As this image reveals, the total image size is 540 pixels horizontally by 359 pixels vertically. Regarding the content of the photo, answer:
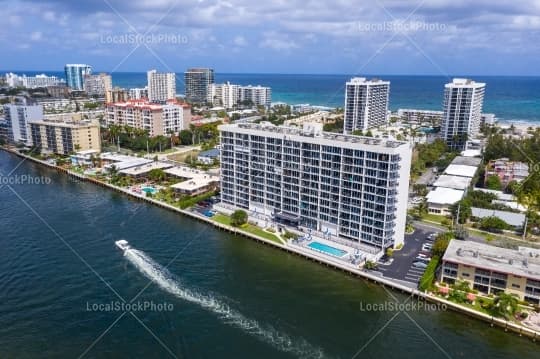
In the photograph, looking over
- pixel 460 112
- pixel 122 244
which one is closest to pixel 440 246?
pixel 122 244

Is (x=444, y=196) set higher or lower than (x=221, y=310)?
higher

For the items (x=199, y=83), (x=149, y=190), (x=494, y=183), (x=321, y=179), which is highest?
(x=199, y=83)

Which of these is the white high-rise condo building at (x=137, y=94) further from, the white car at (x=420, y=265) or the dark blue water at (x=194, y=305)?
the white car at (x=420, y=265)

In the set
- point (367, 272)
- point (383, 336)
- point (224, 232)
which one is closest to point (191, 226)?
point (224, 232)

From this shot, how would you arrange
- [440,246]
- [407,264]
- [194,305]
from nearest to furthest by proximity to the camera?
[194,305] < [407,264] < [440,246]

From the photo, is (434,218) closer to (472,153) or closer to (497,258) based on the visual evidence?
(497,258)

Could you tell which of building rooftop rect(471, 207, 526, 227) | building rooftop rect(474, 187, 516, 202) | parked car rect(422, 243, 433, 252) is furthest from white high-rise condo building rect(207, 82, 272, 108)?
parked car rect(422, 243, 433, 252)
